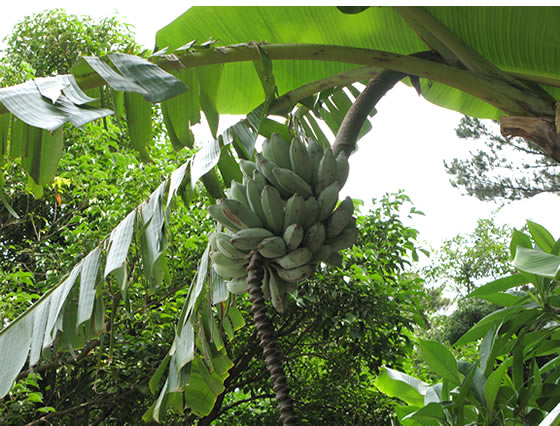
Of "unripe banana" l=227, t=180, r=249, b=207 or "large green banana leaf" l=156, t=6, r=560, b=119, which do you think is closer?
"unripe banana" l=227, t=180, r=249, b=207

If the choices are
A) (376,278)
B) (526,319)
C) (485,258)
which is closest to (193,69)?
(526,319)

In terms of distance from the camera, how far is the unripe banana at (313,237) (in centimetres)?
80

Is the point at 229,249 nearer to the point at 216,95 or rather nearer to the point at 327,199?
the point at 327,199

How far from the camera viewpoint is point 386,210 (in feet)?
11.4

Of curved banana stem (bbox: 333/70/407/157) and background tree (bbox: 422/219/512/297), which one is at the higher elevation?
background tree (bbox: 422/219/512/297)

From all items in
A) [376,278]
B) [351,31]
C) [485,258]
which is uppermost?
[485,258]

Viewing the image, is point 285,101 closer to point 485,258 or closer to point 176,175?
point 176,175

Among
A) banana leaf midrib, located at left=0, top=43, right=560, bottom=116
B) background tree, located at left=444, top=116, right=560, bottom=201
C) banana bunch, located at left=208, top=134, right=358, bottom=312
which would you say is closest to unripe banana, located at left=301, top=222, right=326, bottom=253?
banana bunch, located at left=208, top=134, right=358, bottom=312

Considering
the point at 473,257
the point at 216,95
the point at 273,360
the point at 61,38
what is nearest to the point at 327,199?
the point at 273,360

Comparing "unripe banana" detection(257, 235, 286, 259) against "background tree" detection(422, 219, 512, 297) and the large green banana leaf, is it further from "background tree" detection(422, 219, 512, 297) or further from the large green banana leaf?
"background tree" detection(422, 219, 512, 297)

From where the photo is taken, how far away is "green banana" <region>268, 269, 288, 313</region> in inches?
30.0

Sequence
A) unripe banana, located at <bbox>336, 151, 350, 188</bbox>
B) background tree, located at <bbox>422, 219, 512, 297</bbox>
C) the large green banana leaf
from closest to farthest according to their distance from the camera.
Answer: unripe banana, located at <bbox>336, 151, 350, 188</bbox>
the large green banana leaf
background tree, located at <bbox>422, 219, 512, 297</bbox>

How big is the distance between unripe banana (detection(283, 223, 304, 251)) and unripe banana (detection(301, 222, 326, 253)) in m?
0.03

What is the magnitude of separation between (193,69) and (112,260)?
45cm
